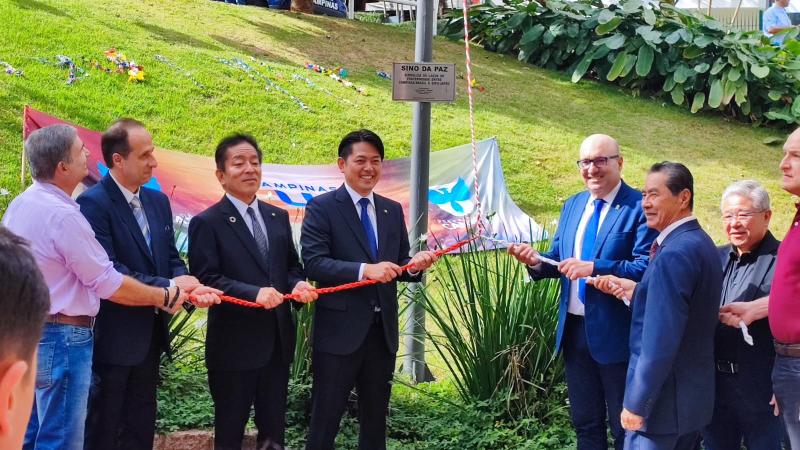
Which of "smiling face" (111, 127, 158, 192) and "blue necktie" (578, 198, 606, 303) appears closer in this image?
"smiling face" (111, 127, 158, 192)

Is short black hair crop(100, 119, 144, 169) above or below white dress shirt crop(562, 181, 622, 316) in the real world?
above

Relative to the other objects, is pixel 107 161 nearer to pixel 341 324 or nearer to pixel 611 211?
pixel 341 324

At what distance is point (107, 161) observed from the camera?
170 inches

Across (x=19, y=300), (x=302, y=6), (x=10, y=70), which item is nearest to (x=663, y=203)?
(x=19, y=300)

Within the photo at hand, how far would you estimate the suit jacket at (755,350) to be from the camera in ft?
14.0

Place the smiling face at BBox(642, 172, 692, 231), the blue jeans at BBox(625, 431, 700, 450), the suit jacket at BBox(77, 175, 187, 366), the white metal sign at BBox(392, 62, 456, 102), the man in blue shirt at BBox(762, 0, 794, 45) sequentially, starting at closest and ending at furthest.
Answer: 1. the blue jeans at BBox(625, 431, 700, 450)
2. the smiling face at BBox(642, 172, 692, 231)
3. the suit jacket at BBox(77, 175, 187, 366)
4. the white metal sign at BBox(392, 62, 456, 102)
5. the man in blue shirt at BBox(762, 0, 794, 45)

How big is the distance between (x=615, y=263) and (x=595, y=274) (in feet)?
0.36

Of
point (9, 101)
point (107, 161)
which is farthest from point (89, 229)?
point (9, 101)

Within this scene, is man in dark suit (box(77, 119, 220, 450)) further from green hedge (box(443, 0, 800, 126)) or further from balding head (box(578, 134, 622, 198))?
green hedge (box(443, 0, 800, 126))

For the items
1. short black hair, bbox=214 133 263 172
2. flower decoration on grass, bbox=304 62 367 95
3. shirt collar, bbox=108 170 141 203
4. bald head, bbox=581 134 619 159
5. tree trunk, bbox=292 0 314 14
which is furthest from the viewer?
tree trunk, bbox=292 0 314 14

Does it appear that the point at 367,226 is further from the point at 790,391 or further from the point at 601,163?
the point at 790,391

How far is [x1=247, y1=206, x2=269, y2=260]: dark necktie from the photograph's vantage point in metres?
4.57

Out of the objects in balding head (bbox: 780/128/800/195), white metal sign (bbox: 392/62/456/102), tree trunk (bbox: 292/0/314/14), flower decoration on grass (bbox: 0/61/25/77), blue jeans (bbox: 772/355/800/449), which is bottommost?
blue jeans (bbox: 772/355/800/449)

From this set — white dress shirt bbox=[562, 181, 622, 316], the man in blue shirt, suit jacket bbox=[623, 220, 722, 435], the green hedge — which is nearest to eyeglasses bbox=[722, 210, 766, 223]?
white dress shirt bbox=[562, 181, 622, 316]
